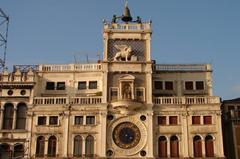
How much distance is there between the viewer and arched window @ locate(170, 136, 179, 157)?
1861 inches

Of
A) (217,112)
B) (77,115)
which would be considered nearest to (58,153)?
(77,115)

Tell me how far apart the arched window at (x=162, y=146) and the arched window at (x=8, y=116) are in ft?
57.9

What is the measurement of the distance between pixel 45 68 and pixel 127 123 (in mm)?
12998

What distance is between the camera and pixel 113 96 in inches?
1924

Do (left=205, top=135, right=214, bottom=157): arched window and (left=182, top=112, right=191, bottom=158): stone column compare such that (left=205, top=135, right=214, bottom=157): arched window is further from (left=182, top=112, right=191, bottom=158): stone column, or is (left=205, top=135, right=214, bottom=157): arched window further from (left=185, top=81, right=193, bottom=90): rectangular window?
(left=185, top=81, right=193, bottom=90): rectangular window

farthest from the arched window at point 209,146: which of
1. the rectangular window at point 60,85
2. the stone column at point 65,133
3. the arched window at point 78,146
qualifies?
the rectangular window at point 60,85

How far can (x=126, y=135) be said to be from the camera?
157 ft

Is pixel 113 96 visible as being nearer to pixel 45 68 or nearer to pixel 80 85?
pixel 80 85

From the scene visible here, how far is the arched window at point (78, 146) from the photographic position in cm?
4709

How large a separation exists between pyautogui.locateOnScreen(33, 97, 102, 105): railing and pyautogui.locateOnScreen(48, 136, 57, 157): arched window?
431cm

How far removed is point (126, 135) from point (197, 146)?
8330 millimetres

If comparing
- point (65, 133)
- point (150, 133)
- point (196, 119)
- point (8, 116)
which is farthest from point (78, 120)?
point (196, 119)

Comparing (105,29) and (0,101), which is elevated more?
(105,29)

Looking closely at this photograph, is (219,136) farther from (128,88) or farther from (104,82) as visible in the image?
(104,82)
